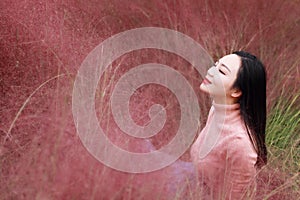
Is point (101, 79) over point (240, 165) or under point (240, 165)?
over

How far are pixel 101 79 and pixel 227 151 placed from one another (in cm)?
38

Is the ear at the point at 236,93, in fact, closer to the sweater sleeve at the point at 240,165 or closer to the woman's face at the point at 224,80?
the woman's face at the point at 224,80

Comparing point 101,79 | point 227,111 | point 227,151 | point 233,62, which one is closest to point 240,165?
point 227,151

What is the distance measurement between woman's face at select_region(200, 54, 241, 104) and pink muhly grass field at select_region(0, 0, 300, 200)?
14 centimetres

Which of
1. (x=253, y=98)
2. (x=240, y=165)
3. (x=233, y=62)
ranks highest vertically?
(x=233, y=62)

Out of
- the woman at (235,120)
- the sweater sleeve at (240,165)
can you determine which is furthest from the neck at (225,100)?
the sweater sleeve at (240,165)

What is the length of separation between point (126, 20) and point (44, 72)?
782 millimetres

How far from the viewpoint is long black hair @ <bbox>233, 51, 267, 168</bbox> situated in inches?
70.9

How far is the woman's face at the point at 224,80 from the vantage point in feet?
5.86

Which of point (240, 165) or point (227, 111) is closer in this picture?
point (240, 165)

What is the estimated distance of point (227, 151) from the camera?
5.72ft

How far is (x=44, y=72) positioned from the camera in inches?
67.7

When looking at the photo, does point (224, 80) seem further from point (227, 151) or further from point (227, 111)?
point (227, 151)

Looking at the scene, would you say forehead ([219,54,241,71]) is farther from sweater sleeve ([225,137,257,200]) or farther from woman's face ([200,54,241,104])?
sweater sleeve ([225,137,257,200])
